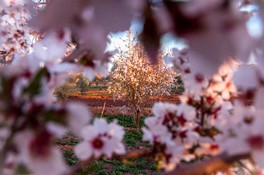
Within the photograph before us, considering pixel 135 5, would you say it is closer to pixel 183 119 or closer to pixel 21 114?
pixel 21 114

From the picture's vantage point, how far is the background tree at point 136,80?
12203 mm

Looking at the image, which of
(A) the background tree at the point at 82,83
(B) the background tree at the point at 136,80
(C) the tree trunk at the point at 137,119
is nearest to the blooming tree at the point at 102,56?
(A) the background tree at the point at 82,83

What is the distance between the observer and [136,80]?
1225cm

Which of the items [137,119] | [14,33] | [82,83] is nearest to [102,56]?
[14,33]

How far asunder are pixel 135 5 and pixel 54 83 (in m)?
0.32

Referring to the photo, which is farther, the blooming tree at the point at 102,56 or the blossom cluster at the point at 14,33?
the blossom cluster at the point at 14,33

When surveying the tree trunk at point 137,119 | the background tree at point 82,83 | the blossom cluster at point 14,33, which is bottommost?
the tree trunk at point 137,119

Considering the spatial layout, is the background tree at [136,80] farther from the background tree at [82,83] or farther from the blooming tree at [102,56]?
the blooming tree at [102,56]

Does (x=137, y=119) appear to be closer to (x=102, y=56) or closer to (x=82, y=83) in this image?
(x=82, y=83)

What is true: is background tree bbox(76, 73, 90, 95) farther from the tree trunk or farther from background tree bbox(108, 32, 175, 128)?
the tree trunk

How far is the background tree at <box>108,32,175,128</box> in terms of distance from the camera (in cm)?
1220

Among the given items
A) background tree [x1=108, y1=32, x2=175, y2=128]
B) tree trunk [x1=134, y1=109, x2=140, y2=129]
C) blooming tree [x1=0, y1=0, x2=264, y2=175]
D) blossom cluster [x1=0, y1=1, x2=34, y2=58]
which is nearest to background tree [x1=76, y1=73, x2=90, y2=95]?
blossom cluster [x1=0, y1=1, x2=34, y2=58]

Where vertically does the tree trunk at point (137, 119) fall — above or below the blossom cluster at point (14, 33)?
below

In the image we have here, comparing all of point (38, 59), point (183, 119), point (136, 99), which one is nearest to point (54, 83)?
point (38, 59)
